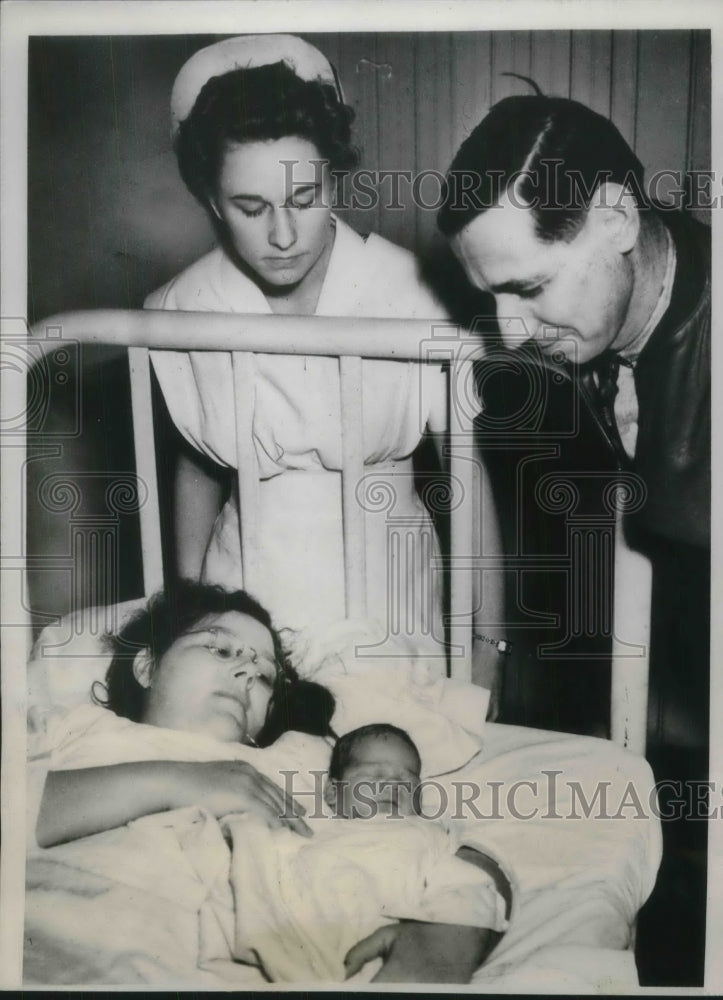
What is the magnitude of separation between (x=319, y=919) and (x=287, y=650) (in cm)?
32

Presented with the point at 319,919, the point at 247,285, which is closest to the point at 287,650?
the point at 319,919

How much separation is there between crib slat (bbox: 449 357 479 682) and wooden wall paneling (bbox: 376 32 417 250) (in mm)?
177

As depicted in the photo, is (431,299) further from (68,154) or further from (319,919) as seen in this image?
(319,919)

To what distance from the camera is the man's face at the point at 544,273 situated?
3.60ft

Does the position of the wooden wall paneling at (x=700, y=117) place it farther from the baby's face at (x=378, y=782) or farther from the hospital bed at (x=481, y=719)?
the baby's face at (x=378, y=782)

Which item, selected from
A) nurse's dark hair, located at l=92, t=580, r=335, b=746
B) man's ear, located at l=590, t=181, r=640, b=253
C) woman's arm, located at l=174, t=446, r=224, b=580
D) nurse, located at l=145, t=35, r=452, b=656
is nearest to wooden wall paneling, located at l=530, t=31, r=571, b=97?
man's ear, located at l=590, t=181, r=640, b=253

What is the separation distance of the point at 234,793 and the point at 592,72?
3.14ft

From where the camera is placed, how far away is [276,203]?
3.59 ft

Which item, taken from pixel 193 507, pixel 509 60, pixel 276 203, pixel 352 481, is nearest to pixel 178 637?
pixel 193 507

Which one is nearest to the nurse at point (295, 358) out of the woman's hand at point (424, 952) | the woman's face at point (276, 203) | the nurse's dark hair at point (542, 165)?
the woman's face at point (276, 203)

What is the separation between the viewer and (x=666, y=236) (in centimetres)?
111

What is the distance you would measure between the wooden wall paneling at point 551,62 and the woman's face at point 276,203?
28 cm

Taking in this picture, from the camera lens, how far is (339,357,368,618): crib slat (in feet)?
3.58

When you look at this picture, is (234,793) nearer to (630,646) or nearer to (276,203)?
(630,646)
